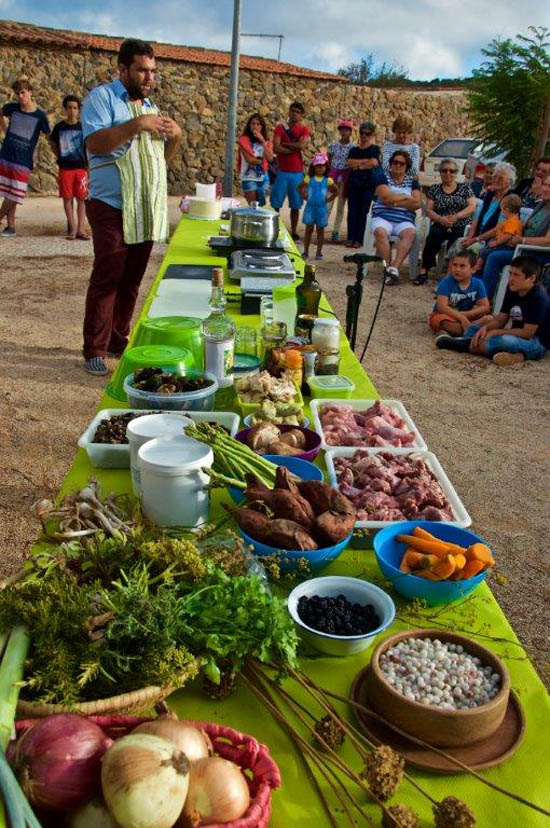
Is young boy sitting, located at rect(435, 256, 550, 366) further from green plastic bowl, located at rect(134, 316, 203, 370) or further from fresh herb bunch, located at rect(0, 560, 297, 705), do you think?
fresh herb bunch, located at rect(0, 560, 297, 705)

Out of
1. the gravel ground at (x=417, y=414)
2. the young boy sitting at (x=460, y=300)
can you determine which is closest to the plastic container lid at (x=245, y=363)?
the gravel ground at (x=417, y=414)

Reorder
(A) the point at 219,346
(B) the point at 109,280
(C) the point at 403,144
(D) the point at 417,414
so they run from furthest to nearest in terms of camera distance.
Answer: (C) the point at 403,144 → (D) the point at 417,414 → (B) the point at 109,280 → (A) the point at 219,346

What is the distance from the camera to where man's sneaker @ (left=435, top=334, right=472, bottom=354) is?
6074 millimetres

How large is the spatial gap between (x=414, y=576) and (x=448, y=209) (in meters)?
7.89

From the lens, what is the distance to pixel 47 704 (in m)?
0.98

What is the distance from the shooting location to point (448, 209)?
27.9ft

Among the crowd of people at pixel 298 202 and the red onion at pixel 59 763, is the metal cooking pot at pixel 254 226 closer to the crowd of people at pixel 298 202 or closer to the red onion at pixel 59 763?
the crowd of people at pixel 298 202

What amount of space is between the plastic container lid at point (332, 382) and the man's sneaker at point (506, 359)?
355 cm

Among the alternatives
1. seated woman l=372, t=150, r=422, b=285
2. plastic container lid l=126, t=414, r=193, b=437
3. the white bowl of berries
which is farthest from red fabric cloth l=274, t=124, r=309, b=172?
the white bowl of berries

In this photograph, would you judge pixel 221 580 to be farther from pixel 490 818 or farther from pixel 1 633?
pixel 490 818

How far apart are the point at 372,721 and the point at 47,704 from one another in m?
0.53

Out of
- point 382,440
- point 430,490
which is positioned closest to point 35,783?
point 430,490

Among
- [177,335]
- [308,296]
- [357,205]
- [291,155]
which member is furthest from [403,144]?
[177,335]

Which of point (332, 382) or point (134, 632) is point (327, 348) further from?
point (134, 632)
